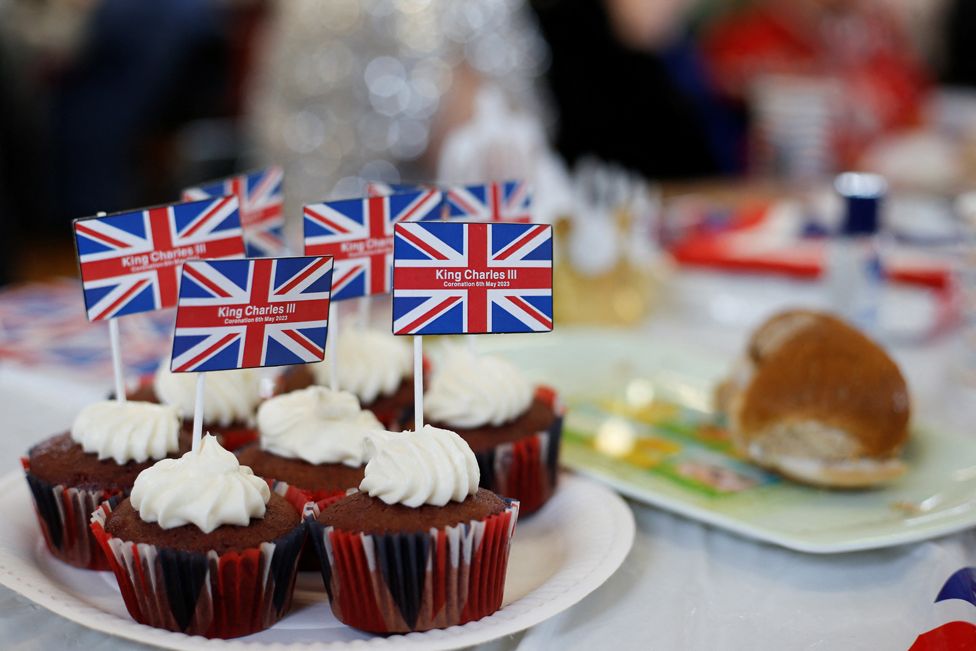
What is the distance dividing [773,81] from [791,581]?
11.7 ft

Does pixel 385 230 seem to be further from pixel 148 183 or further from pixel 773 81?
pixel 148 183

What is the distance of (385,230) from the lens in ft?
4.33

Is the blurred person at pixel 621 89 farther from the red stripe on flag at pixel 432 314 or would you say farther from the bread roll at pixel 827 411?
the red stripe on flag at pixel 432 314

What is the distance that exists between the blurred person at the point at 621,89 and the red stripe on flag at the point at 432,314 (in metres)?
2.99

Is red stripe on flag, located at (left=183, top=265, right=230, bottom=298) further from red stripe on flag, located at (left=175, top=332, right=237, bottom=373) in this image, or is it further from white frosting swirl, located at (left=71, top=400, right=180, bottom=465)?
white frosting swirl, located at (left=71, top=400, right=180, bottom=465)

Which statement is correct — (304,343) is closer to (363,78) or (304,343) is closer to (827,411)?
(827,411)

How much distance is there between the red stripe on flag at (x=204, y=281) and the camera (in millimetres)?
1007

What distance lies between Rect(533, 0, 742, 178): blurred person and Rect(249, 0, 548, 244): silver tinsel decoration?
435 millimetres

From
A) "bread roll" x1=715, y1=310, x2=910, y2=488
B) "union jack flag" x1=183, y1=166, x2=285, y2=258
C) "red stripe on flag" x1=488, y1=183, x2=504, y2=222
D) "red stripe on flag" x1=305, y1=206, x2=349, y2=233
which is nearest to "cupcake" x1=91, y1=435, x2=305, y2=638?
"red stripe on flag" x1=305, y1=206, x2=349, y2=233

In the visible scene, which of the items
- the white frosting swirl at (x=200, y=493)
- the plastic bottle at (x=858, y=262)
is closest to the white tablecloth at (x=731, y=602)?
the white frosting swirl at (x=200, y=493)

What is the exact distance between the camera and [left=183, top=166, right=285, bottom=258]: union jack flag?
1.42 m

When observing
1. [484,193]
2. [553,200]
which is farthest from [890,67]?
[484,193]

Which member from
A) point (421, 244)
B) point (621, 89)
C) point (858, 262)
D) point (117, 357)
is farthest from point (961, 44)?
point (117, 357)

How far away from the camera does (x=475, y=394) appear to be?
1.38m
